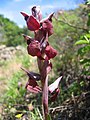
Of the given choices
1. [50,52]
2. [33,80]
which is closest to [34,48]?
[50,52]

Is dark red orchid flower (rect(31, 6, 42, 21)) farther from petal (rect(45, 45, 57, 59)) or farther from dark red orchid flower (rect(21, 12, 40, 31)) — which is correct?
petal (rect(45, 45, 57, 59))

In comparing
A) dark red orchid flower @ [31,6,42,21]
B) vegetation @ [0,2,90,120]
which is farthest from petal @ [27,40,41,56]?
vegetation @ [0,2,90,120]

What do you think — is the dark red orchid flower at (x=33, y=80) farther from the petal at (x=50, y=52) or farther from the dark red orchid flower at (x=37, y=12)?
the dark red orchid flower at (x=37, y=12)

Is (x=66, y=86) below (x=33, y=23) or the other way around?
below

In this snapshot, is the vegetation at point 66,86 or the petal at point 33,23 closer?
the petal at point 33,23

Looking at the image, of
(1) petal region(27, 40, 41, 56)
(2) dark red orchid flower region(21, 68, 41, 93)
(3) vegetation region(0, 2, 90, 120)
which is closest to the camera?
(1) petal region(27, 40, 41, 56)

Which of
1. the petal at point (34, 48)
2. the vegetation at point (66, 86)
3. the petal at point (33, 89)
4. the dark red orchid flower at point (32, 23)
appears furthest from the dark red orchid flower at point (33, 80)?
the vegetation at point (66, 86)

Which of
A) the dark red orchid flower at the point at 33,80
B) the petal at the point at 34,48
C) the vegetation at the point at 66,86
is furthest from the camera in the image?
the vegetation at the point at 66,86

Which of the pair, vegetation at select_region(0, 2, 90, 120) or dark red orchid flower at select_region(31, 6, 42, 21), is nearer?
dark red orchid flower at select_region(31, 6, 42, 21)

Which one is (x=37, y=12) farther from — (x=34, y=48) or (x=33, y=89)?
(x=33, y=89)

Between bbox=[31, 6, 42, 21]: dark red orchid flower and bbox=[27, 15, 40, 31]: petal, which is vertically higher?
bbox=[31, 6, 42, 21]: dark red orchid flower

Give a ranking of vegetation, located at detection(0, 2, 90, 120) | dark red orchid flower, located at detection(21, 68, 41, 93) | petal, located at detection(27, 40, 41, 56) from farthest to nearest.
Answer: vegetation, located at detection(0, 2, 90, 120) → dark red orchid flower, located at detection(21, 68, 41, 93) → petal, located at detection(27, 40, 41, 56)

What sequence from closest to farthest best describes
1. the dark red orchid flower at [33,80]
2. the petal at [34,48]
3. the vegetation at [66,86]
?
the petal at [34,48] → the dark red orchid flower at [33,80] → the vegetation at [66,86]

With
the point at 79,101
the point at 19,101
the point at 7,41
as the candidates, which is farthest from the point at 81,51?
the point at 7,41
